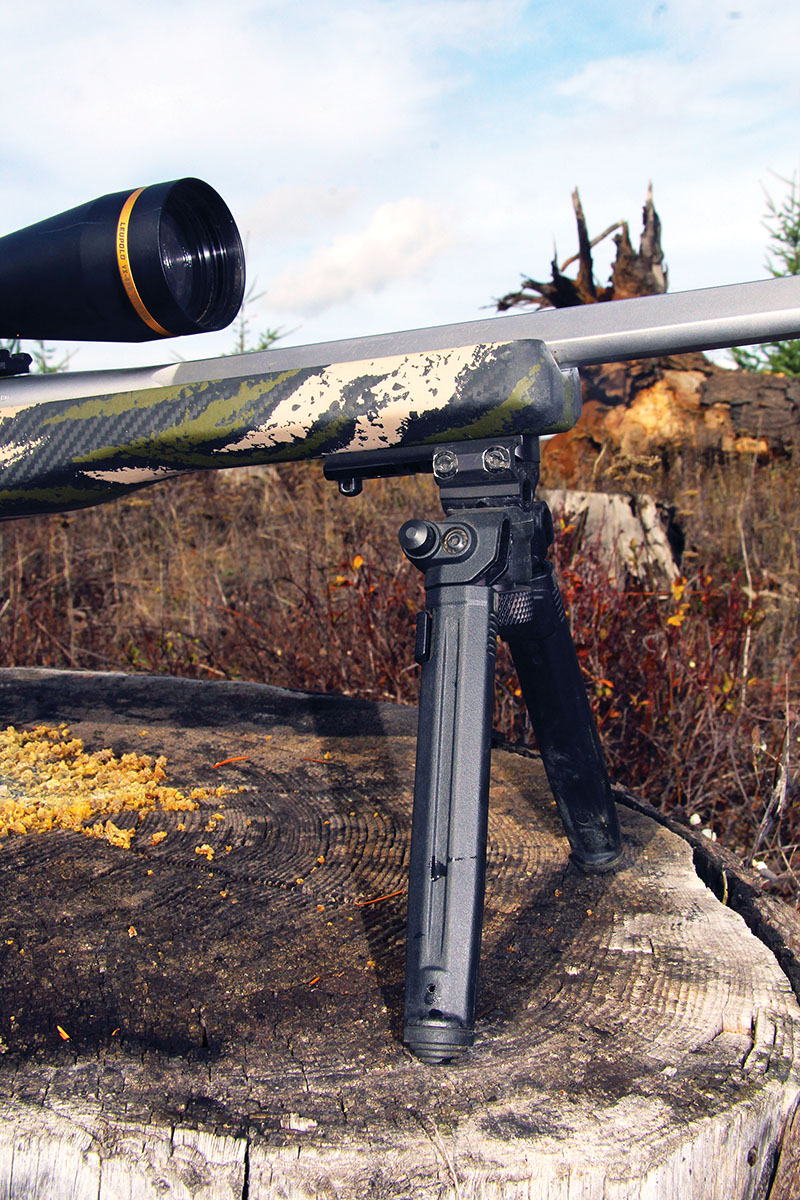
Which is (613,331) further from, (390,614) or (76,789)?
(390,614)

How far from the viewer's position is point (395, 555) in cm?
435

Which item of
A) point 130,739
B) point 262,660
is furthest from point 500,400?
point 262,660

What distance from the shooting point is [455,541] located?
1.41 meters

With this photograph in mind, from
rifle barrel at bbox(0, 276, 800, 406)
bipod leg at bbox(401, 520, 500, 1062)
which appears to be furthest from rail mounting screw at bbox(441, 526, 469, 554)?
rifle barrel at bbox(0, 276, 800, 406)

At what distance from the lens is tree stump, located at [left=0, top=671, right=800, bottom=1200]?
3.48 feet

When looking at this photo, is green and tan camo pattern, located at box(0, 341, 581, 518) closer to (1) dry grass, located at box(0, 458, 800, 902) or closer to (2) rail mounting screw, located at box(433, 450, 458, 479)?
(2) rail mounting screw, located at box(433, 450, 458, 479)

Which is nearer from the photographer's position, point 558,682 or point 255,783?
point 558,682

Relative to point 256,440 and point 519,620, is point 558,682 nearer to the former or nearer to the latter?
point 519,620

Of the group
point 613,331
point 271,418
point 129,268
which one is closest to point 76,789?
point 271,418

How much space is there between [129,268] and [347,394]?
45cm

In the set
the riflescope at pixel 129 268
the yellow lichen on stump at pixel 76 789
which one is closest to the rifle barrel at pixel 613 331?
→ the riflescope at pixel 129 268

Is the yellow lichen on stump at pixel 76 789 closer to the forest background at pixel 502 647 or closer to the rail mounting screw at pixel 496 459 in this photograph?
the rail mounting screw at pixel 496 459

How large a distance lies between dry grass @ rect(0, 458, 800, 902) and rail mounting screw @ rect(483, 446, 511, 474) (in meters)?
1.58

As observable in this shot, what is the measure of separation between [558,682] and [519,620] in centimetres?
24
